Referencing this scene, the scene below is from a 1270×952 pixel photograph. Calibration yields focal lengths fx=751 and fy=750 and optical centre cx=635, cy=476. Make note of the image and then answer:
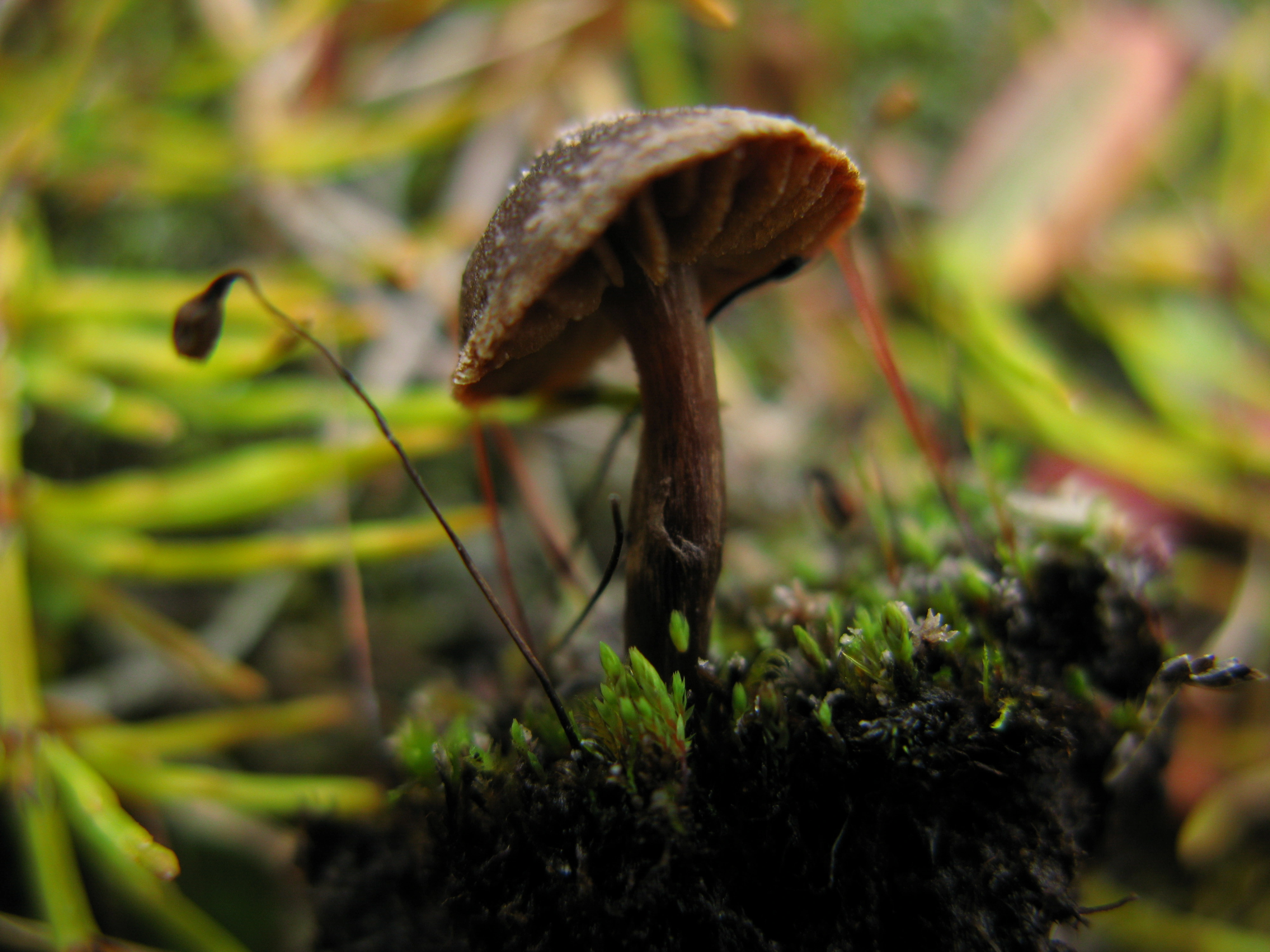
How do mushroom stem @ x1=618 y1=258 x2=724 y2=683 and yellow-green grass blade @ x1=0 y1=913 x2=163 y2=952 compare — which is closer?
mushroom stem @ x1=618 y1=258 x2=724 y2=683

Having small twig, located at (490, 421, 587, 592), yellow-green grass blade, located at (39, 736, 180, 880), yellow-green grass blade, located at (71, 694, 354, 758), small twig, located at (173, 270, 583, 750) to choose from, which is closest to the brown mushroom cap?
small twig, located at (173, 270, 583, 750)

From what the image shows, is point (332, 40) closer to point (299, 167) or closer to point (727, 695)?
point (299, 167)

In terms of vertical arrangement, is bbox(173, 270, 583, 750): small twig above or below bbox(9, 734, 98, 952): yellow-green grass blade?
above

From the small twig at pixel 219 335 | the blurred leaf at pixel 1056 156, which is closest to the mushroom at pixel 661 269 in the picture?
the small twig at pixel 219 335

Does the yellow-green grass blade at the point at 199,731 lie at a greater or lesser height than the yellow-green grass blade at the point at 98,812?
lesser

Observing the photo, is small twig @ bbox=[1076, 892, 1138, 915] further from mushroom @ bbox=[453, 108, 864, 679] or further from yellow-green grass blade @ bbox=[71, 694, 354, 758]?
yellow-green grass blade @ bbox=[71, 694, 354, 758]

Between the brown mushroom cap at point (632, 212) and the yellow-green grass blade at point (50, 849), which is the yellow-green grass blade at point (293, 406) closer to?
the brown mushroom cap at point (632, 212)

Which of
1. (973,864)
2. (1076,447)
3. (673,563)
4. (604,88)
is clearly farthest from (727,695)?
(604,88)

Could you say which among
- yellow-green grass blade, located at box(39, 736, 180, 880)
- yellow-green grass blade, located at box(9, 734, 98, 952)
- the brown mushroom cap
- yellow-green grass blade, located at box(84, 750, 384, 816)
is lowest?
yellow-green grass blade, located at box(84, 750, 384, 816)
